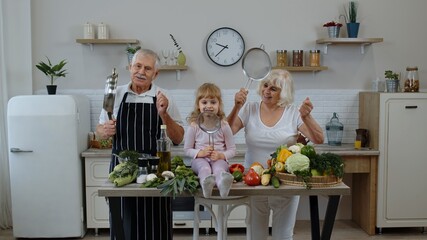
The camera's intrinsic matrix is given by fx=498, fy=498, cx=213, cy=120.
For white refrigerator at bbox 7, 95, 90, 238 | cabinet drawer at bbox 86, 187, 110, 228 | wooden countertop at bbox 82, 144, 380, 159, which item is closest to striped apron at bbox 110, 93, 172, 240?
wooden countertop at bbox 82, 144, 380, 159

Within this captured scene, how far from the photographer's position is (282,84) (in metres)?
2.90

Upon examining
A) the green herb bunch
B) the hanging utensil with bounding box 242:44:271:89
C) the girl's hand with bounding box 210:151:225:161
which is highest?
the hanging utensil with bounding box 242:44:271:89

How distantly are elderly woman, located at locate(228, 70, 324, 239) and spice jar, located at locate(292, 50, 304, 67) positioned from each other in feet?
7.19

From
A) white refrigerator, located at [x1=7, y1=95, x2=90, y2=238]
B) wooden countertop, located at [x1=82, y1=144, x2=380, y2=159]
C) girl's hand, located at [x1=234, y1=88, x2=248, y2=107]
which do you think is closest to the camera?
girl's hand, located at [x1=234, y1=88, x2=248, y2=107]

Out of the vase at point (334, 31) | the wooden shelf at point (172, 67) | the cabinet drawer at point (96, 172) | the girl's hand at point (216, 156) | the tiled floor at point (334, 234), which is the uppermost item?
the vase at point (334, 31)

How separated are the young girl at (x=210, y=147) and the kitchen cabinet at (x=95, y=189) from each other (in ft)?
7.00

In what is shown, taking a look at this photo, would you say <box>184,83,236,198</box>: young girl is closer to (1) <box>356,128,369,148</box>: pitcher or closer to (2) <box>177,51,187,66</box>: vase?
(2) <box>177,51,187,66</box>: vase

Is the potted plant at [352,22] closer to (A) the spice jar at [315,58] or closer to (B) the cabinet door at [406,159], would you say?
(A) the spice jar at [315,58]

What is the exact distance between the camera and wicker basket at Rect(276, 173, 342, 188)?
239 cm

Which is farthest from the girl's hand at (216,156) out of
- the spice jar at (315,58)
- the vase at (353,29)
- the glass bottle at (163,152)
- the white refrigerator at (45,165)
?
the vase at (353,29)

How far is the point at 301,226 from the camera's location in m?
5.11

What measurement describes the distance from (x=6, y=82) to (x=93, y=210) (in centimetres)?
151

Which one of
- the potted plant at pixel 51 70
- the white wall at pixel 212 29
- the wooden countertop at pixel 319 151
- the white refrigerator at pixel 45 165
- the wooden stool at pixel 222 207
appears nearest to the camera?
the wooden stool at pixel 222 207

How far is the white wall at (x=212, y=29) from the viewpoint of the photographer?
5137 millimetres
